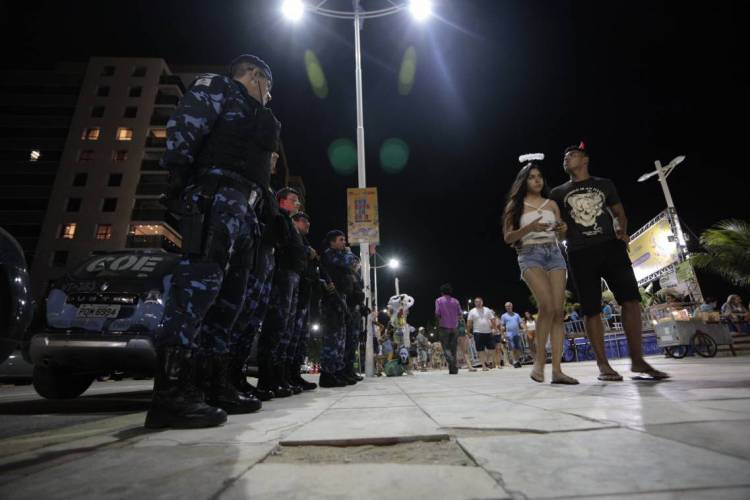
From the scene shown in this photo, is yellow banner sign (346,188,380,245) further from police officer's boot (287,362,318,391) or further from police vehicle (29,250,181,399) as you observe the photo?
police vehicle (29,250,181,399)

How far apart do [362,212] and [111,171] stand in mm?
41973

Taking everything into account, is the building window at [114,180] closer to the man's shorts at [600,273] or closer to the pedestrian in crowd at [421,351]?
the pedestrian in crowd at [421,351]

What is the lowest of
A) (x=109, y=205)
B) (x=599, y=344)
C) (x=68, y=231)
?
(x=599, y=344)

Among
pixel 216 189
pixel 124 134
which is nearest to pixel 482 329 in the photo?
pixel 216 189

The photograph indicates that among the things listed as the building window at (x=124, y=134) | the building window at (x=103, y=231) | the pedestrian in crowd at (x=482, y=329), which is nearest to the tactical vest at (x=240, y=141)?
the pedestrian in crowd at (x=482, y=329)

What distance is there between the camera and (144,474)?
1.00 m

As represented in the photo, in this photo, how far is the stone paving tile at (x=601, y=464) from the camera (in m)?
0.76

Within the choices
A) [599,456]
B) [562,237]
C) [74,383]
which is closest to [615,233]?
[562,237]

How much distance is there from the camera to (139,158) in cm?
4175

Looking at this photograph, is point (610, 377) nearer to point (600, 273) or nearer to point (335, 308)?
point (600, 273)

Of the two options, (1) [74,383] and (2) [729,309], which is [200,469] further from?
(2) [729,309]

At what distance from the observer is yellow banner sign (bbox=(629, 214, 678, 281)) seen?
832 inches

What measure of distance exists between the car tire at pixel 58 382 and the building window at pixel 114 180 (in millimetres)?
43854


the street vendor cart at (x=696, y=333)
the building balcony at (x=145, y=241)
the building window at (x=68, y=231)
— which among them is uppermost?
the building window at (x=68, y=231)
